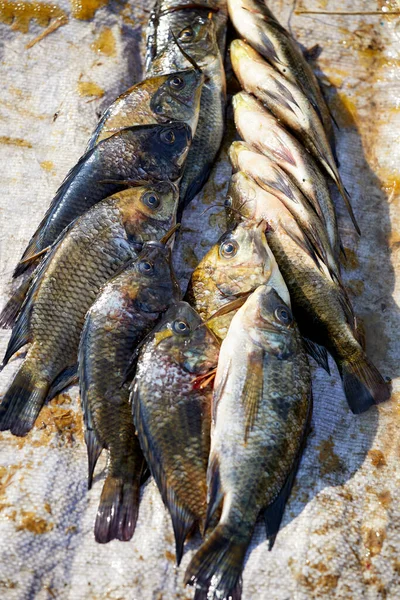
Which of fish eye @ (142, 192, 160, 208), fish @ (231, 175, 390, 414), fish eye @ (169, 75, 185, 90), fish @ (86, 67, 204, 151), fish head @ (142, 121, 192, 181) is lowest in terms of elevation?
fish @ (231, 175, 390, 414)

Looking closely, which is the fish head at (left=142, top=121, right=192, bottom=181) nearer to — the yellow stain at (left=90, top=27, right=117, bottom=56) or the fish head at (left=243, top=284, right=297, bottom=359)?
the fish head at (left=243, top=284, right=297, bottom=359)

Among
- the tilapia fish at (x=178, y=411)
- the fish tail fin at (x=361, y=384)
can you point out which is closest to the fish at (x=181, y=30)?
the tilapia fish at (x=178, y=411)

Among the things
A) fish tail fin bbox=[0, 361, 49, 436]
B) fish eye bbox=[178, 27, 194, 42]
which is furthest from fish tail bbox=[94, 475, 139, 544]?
fish eye bbox=[178, 27, 194, 42]

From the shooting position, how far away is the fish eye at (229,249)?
311 centimetres

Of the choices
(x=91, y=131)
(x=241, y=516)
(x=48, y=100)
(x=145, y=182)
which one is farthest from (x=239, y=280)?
(x=48, y=100)

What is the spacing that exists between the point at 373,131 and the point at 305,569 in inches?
117

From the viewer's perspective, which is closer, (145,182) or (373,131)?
(145,182)

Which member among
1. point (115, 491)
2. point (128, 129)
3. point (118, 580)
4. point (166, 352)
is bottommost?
point (118, 580)

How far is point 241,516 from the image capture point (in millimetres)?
2498

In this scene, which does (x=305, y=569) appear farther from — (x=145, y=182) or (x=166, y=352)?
(x=145, y=182)

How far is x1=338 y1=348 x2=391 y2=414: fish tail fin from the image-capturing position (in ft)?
9.84

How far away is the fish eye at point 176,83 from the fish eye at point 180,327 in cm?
167

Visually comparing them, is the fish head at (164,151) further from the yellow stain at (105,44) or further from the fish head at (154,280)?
the yellow stain at (105,44)

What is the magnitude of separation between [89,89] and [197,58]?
33.9 inches
